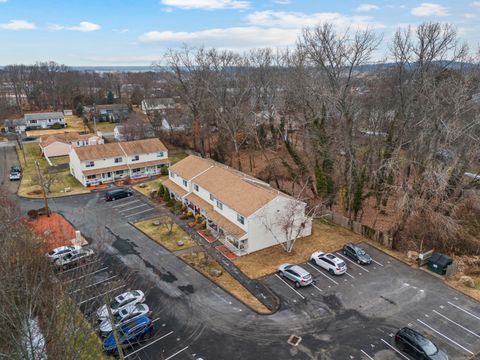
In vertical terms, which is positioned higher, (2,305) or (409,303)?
(2,305)

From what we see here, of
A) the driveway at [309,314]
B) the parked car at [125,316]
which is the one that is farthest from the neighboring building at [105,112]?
the parked car at [125,316]

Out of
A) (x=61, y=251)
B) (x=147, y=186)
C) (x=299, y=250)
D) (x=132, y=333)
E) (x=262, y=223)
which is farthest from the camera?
(x=147, y=186)

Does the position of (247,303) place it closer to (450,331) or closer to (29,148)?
(450,331)

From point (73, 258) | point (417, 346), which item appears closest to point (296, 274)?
point (417, 346)

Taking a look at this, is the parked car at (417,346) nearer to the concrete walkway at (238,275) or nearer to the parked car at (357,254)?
the concrete walkway at (238,275)

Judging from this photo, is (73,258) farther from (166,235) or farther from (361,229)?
(361,229)

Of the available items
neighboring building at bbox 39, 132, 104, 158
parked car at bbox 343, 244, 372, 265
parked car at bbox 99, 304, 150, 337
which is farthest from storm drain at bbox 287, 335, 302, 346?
neighboring building at bbox 39, 132, 104, 158

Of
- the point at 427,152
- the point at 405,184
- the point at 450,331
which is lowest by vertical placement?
the point at 450,331

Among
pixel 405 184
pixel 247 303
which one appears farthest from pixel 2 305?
pixel 405 184
